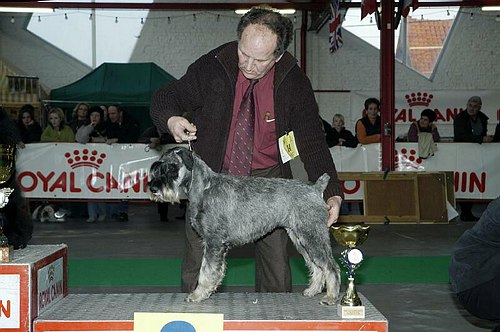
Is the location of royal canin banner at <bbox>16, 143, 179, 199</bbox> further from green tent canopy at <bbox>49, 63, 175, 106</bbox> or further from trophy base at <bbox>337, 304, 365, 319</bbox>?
trophy base at <bbox>337, 304, 365, 319</bbox>

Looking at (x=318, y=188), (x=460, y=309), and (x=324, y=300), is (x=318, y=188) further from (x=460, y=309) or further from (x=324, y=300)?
(x=460, y=309)

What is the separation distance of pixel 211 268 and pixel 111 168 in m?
7.53

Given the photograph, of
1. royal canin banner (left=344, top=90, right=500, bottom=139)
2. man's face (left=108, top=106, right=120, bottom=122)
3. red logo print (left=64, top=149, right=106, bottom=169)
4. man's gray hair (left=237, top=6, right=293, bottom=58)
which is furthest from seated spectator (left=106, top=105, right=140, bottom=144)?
man's gray hair (left=237, top=6, right=293, bottom=58)

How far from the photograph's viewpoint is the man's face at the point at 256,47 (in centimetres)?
274

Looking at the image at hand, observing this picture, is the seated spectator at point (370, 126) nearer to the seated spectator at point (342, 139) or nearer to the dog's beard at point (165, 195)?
the seated spectator at point (342, 139)

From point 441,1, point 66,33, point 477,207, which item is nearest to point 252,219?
point 477,207

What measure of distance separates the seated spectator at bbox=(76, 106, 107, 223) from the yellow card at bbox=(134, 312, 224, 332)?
777 cm

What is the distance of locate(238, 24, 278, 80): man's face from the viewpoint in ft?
8.98

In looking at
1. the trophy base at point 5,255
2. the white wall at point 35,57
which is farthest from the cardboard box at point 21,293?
the white wall at point 35,57

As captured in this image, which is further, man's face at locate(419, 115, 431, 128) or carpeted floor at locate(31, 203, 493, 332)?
man's face at locate(419, 115, 431, 128)

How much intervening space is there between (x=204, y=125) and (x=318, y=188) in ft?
1.57

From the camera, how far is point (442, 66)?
1606cm

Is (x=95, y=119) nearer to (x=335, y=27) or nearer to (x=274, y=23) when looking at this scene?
(x=335, y=27)

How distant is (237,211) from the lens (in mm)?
2727
